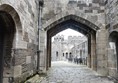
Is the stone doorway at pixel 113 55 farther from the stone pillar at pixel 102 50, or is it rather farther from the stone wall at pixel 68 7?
the stone wall at pixel 68 7

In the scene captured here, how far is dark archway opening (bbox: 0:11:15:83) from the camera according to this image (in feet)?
13.8

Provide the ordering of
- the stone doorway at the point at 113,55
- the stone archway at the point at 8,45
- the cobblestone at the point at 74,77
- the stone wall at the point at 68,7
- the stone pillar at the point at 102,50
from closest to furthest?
1. the stone archway at the point at 8,45
2. the cobblestone at the point at 74,77
3. the stone doorway at the point at 113,55
4. the stone pillar at the point at 102,50
5. the stone wall at the point at 68,7

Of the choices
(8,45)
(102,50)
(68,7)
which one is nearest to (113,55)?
(102,50)

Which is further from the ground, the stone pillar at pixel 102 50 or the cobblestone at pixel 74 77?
the stone pillar at pixel 102 50

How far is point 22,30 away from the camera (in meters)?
4.61

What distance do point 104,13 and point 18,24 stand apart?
4488mm

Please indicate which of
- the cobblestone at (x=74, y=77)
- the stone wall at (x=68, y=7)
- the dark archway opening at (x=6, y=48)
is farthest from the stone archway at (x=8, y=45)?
the stone wall at (x=68, y=7)

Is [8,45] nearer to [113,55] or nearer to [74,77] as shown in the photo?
[74,77]

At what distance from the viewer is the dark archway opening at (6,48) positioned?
4215 millimetres

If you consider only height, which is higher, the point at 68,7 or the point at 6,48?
the point at 68,7

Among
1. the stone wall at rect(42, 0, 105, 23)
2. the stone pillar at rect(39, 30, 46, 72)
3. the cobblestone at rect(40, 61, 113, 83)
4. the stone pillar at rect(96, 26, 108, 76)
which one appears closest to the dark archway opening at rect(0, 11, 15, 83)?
the cobblestone at rect(40, 61, 113, 83)

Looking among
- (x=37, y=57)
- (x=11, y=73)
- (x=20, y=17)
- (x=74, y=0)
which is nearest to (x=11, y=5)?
(x=20, y=17)

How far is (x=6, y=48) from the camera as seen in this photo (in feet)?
14.2

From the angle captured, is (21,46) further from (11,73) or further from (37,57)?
(37,57)
